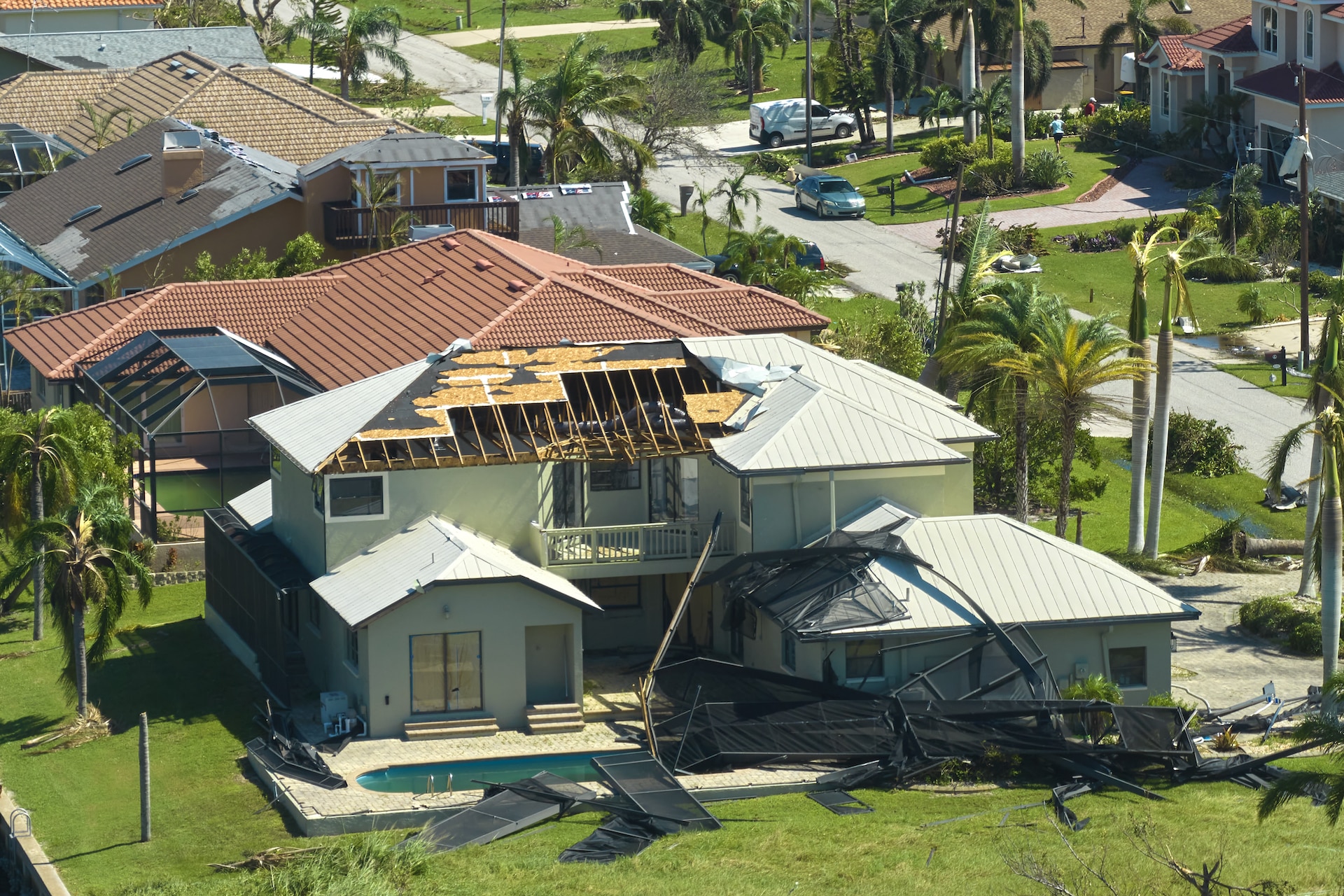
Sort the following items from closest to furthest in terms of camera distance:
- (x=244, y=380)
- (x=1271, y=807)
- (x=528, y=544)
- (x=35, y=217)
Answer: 1. (x=1271, y=807)
2. (x=528, y=544)
3. (x=244, y=380)
4. (x=35, y=217)

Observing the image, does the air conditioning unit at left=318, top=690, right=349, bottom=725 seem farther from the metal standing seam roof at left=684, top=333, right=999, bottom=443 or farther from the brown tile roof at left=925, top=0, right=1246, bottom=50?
the brown tile roof at left=925, top=0, right=1246, bottom=50

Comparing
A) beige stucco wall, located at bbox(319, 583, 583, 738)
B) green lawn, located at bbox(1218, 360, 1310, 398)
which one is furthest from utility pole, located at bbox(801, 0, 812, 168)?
beige stucco wall, located at bbox(319, 583, 583, 738)

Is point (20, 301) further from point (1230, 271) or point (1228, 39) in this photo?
point (1228, 39)

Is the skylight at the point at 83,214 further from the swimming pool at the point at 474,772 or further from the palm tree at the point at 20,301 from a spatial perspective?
the swimming pool at the point at 474,772

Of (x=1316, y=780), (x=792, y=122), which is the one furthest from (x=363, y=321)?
(x=792, y=122)

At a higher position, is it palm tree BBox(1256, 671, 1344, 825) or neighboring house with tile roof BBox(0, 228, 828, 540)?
neighboring house with tile roof BBox(0, 228, 828, 540)

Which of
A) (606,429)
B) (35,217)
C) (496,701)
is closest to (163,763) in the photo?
(496,701)

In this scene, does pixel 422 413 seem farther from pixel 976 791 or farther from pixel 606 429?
pixel 976 791
